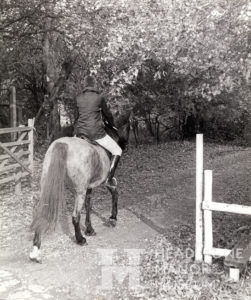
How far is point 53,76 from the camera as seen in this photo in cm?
1816

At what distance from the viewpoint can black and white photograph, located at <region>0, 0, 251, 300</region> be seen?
5426 mm

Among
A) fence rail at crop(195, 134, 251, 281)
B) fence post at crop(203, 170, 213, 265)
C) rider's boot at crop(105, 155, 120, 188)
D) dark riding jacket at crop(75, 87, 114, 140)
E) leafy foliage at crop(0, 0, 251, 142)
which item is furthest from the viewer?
rider's boot at crop(105, 155, 120, 188)

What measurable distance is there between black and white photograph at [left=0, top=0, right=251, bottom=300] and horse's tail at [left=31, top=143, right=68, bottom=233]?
2 centimetres

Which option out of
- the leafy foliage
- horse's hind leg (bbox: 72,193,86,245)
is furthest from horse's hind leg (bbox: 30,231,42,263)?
the leafy foliage

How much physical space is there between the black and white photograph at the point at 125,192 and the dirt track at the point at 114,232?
26mm

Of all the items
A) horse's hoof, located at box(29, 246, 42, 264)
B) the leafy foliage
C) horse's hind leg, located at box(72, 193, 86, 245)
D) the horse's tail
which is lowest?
horse's hoof, located at box(29, 246, 42, 264)

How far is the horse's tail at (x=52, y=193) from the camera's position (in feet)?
20.4

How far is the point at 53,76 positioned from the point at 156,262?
13.6m

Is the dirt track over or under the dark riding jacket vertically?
under

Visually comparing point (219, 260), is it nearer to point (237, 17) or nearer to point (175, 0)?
point (237, 17)

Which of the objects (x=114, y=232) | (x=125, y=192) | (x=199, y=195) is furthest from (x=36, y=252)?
(x=125, y=192)

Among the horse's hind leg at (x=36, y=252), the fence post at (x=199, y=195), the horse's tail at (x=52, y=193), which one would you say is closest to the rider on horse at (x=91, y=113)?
the horse's tail at (x=52, y=193)

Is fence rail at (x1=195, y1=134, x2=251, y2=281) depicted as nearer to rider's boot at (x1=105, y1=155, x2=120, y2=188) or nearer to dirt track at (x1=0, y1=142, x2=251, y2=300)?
dirt track at (x1=0, y1=142, x2=251, y2=300)

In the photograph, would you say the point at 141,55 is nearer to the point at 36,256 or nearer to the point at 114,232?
the point at 114,232
